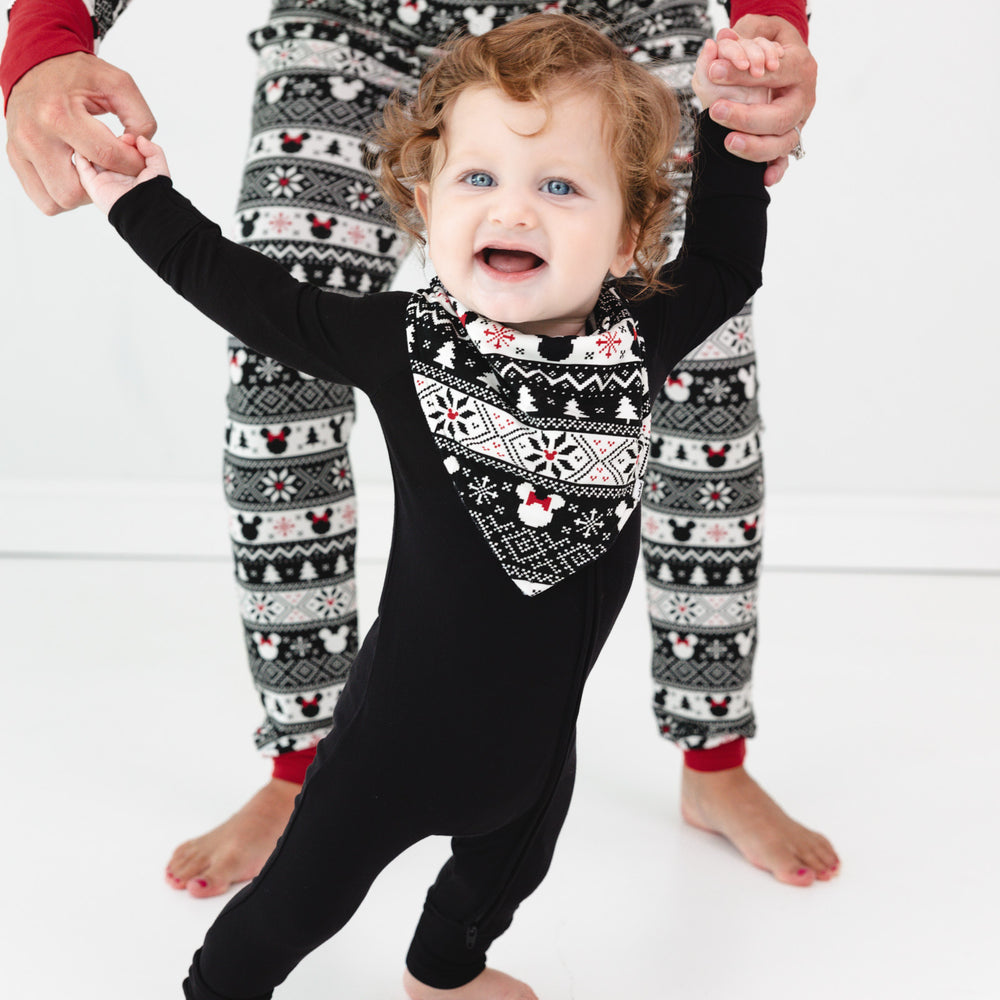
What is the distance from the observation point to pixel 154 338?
207cm

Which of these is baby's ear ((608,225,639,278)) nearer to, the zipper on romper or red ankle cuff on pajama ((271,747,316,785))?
the zipper on romper

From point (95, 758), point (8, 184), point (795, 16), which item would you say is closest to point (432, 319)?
point (795, 16)

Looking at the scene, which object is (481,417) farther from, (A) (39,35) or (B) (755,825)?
(B) (755,825)

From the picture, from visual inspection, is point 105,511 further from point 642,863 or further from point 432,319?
point 432,319

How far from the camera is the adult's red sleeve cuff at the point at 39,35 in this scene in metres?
0.84

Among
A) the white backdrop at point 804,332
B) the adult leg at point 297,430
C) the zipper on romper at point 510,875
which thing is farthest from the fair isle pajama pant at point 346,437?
the white backdrop at point 804,332

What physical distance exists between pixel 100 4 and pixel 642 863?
897 millimetres

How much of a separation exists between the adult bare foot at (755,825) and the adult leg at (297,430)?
1.28ft

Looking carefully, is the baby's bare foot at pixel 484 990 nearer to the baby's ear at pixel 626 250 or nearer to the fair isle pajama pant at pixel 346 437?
the fair isle pajama pant at pixel 346 437

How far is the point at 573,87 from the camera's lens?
0.76 m

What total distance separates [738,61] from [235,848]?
0.82m

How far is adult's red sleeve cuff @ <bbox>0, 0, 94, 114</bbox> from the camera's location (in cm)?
84

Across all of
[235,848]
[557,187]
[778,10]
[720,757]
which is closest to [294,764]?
[235,848]

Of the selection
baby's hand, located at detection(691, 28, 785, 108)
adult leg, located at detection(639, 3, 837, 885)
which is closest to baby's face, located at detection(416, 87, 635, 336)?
baby's hand, located at detection(691, 28, 785, 108)
